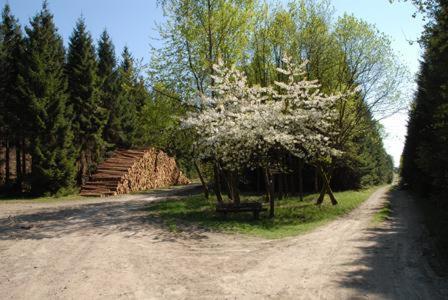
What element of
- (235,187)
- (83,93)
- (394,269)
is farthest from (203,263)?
(83,93)

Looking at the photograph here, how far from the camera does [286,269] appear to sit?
9078 mm

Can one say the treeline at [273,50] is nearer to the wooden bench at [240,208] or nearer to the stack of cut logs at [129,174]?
the wooden bench at [240,208]

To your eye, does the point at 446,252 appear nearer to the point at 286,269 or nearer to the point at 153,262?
the point at 286,269

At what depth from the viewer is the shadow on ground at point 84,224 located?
42.7 ft

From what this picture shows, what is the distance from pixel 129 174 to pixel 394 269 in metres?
24.0

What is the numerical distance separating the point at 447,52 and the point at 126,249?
1169cm

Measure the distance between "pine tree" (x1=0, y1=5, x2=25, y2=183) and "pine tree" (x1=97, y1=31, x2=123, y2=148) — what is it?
7486 mm

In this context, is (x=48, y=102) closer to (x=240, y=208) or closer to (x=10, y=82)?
(x=10, y=82)

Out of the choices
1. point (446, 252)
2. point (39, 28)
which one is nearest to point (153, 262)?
point (446, 252)

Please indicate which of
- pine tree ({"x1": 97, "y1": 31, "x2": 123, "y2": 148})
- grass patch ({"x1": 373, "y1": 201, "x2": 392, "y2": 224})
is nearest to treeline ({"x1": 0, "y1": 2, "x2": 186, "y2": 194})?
pine tree ({"x1": 97, "y1": 31, "x2": 123, "y2": 148})

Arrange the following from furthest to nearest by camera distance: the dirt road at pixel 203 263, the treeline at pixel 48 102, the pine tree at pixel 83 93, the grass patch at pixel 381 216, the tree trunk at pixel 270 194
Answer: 1. the pine tree at pixel 83 93
2. the treeline at pixel 48 102
3. the tree trunk at pixel 270 194
4. the grass patch at pixel 381 216
5. the dirt road at pixel 203 263

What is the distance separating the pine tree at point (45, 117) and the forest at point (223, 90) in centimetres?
7

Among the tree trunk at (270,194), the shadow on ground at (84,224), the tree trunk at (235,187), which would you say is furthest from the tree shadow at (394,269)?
the tree trunk at (235,187)

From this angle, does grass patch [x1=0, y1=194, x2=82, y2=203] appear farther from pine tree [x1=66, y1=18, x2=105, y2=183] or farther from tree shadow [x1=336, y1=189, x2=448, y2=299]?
tree shadow [x1=336, y1=189, x2=448, y2=299]
